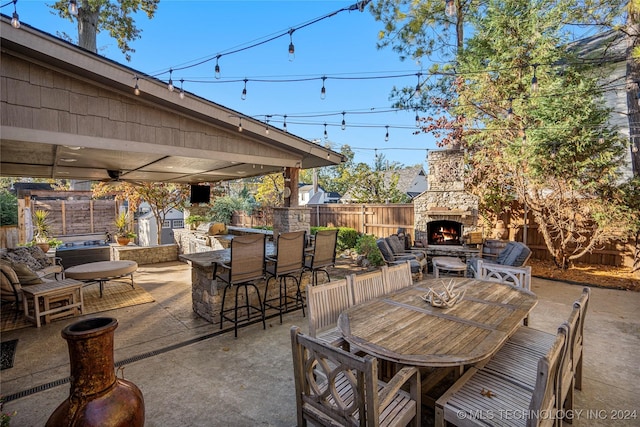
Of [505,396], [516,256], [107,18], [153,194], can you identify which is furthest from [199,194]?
[505,396]

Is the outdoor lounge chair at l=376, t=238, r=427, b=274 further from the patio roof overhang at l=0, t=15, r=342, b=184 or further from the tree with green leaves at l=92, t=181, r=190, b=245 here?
the tree with green leaves at l=92, t=181, r=190, b=245

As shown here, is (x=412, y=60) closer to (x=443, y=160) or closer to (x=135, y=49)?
(x=443, y=160)

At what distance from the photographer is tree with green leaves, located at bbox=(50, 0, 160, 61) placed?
8695mm

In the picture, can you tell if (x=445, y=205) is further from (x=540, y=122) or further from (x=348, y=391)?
(x=348, y=391)

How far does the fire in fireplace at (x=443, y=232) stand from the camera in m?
8.20

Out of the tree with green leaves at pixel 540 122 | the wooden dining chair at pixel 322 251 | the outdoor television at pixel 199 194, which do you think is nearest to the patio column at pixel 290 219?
the wooden dining chair at pixel 322 251

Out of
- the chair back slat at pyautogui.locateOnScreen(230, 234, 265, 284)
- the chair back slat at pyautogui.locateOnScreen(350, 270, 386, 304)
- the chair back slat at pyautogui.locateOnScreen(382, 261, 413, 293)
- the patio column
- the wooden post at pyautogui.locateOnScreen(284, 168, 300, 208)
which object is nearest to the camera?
the chair back slat at pyautogui.locateOnScreen(350, 270, 386, 304)

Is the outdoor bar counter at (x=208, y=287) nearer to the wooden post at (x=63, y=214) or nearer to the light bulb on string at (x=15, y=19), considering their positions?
the light bulb on string at (x=15, y=19)

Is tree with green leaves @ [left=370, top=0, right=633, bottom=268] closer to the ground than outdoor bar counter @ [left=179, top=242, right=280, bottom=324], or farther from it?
farther from it

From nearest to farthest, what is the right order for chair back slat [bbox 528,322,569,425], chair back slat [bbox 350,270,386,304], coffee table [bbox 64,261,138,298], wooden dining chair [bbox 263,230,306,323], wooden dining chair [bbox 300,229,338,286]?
chair back slat [bbox 528,322,569,425]
chair back slat [bbox 350,270,386,304]
wooden dining chair [bbox 263,230,306,323]
wooden dining chair [bbox 300,229,338,286]
coffee table [bbox 64,261,138,298]

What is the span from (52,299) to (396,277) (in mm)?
5005

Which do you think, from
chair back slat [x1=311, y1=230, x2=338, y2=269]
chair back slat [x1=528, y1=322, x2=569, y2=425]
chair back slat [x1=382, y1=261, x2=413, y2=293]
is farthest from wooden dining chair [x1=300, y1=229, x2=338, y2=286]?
chair back slat [x1=528, y1=322, x2=569, y2=425]

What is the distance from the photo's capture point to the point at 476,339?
210 centimetres

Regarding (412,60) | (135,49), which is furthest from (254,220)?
(412,60)
